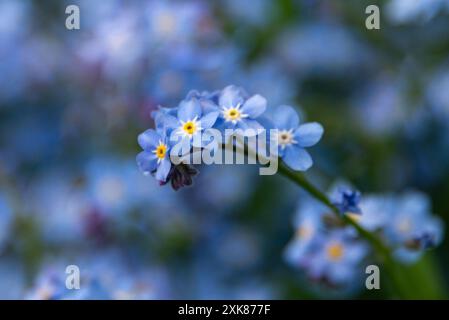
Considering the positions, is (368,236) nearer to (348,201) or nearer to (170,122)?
(348,201)

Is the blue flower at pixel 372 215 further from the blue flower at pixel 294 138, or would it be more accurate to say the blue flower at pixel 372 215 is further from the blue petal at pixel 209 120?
the blue petal at pixel 209 120

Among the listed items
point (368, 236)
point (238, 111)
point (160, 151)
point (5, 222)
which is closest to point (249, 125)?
point (238, 111)

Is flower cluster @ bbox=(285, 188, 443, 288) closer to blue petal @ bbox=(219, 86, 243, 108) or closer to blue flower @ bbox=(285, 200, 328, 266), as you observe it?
blue flower @ bbox=(285, 200, 328, 266)

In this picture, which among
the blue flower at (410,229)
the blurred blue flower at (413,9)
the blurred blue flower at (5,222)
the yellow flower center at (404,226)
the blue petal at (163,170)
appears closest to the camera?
the blue petal at (163,170)

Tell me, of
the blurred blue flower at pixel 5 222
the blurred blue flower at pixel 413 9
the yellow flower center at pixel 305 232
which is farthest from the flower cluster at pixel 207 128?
the blurred blue flower at pixel 5 222

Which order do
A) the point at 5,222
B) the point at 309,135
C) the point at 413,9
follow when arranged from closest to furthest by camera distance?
the point at 309,135 → the point at 413,9 → the point at 5,222

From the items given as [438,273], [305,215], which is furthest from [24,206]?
→ [438,273]
